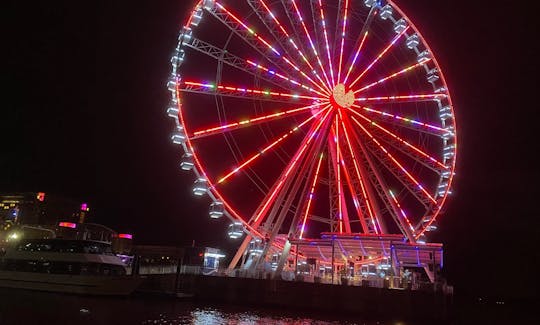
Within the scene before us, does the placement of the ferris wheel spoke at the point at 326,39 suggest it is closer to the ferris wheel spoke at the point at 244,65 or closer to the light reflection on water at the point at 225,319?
the ferris wheel spoke at the point at 244,65

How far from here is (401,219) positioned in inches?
1588

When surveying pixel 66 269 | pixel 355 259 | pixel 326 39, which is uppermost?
pixel 326 39

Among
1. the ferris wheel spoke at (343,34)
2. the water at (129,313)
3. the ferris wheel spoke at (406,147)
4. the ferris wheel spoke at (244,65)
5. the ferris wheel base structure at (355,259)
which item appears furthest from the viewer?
the ferris wheel spoke at (343,34)

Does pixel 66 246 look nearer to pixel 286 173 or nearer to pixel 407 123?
pixel 286 173

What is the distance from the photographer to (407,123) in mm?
40375

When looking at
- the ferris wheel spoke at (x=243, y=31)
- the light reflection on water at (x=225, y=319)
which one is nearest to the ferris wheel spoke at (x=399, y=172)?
the ferris wheel spoke at (x=243, y=31)

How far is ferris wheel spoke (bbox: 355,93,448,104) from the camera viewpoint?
4081 cm

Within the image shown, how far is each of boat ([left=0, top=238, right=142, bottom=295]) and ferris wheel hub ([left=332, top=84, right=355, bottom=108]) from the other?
22.0m

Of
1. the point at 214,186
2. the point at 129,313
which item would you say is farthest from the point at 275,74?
the point at 129,313

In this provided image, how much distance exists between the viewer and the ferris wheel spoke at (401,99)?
40.8 metres

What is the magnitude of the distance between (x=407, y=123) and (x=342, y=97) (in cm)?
575

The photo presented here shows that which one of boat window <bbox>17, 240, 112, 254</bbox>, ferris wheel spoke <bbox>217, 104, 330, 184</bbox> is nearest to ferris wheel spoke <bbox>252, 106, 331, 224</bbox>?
ferris wheel spoke <bbox>217, 104, 330, 184</bbox>

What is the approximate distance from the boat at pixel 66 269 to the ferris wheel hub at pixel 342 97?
22.0 metres

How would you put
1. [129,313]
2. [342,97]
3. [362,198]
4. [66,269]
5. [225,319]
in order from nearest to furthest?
[129,313]
[225,319]
[66,269]
[342,97]
[362,198]
